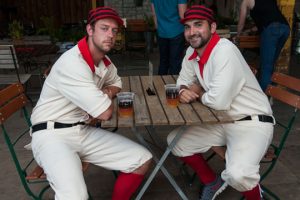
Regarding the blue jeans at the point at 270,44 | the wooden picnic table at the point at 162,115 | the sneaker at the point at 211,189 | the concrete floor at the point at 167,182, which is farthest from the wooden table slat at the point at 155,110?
the blue jeans at the point at 270,44

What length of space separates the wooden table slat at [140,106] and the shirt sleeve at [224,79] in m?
0.45

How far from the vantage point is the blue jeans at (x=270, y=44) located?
511cm

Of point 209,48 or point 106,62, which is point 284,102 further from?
point 106,62

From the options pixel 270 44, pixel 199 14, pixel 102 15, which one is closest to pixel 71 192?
pixel 102 15

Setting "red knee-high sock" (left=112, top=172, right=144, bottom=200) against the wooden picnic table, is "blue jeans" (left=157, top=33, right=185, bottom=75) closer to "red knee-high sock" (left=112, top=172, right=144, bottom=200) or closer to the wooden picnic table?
the wooden picnic table

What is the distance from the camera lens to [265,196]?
10.7 feet

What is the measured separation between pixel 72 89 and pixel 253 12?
140 inches

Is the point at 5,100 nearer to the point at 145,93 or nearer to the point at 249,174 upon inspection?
the point at 145,93

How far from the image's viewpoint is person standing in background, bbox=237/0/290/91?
511cm

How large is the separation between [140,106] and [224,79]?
0.65 metres

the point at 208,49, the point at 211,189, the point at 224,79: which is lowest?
the point at 211,189

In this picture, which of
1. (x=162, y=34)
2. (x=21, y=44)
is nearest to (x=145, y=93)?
(x=162, y=34)

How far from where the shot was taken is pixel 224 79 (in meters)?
2.67

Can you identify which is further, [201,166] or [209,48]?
[201,166]
